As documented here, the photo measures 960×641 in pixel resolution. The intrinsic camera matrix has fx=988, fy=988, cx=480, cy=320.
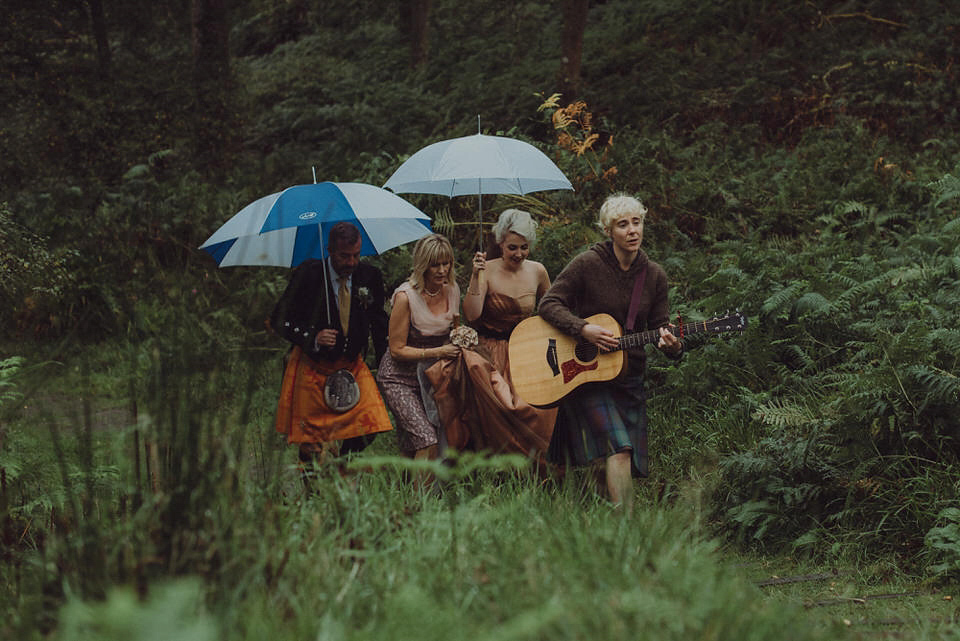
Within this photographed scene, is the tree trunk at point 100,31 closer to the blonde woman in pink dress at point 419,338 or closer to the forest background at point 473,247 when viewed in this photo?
the forest background at point 473,247

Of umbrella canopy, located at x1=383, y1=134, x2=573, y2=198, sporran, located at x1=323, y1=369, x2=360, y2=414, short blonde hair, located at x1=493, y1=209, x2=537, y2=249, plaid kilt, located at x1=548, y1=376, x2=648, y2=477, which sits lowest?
plaid kilt, located at x1=548, y1=376, x2=648, y2=477

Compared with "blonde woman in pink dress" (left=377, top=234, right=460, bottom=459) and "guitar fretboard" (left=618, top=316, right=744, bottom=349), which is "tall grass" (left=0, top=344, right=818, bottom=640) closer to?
"guitar fretboard" (left=618, top=316, right=744, bottom=349)

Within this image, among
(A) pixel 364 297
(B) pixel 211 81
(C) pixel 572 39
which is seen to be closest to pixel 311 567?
(A) pixel 364 297

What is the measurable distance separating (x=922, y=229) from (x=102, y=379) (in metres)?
8.71

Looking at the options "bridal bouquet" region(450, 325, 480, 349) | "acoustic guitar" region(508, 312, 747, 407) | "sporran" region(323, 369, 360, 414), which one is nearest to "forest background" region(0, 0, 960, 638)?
"sporran" region(323, 369, 360, 414)

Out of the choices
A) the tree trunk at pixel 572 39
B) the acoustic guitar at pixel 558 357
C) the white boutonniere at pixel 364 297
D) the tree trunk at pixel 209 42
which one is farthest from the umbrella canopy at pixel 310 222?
the tree trunk at pixel 209 42

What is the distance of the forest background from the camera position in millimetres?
3408

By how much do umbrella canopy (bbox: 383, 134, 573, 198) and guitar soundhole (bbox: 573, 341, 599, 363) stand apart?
134 centimetres

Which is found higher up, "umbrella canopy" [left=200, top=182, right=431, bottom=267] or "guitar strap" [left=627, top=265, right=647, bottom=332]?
"umbrella canopy" [left=200, top=182, right=431, bottom=267]

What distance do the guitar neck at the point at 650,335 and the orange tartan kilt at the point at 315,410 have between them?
1.59 meters

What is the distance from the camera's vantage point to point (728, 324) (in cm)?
552

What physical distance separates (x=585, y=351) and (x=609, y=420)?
1.50 feet

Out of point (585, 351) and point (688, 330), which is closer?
point (688, 330)

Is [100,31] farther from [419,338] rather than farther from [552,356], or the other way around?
[552,356]
